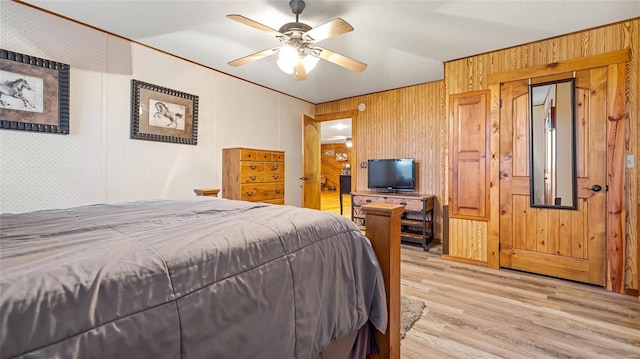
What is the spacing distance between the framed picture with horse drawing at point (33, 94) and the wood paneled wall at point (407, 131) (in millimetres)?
3932

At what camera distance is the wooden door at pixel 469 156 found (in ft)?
10.7

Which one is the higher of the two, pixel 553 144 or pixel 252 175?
pixel 553 144

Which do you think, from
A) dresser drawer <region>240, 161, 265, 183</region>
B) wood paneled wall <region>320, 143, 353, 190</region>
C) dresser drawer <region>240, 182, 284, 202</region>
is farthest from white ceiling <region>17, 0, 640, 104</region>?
wood paneled wall <region>320, 143, 353, 190</region>

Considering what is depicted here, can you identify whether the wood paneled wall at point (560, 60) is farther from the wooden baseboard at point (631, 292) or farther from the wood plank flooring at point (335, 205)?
the wood plank flooring at point (335, 205)

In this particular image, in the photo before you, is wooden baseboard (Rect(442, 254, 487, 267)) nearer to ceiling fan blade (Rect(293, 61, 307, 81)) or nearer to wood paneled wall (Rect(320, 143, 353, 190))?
ceiling fan blade (Rect(293, 61, 307, 81))

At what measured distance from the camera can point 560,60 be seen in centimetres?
283

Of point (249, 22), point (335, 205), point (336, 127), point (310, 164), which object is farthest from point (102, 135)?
point (336, 127)

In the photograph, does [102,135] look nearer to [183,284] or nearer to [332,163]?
[183,284]

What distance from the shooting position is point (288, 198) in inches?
193

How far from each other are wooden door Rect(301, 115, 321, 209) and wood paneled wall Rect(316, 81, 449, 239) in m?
0.71

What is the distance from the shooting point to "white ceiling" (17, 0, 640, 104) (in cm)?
232

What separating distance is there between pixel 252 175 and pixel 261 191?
26cm

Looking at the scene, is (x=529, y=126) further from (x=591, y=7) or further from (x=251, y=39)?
(x=251, y=39)

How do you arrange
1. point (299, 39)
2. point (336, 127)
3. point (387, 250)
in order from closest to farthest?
point (387, 250), point (299, 39), point (336, 127)
